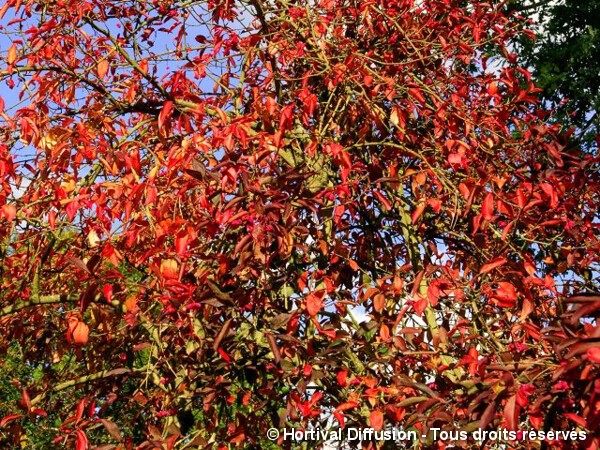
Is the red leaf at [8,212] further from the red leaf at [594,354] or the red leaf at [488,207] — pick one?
the red leaf at [594,354]

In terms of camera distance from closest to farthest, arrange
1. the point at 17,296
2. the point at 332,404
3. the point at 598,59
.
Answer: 1. the point at 332,404
2. the point at 17,296
3. the point at 598,59

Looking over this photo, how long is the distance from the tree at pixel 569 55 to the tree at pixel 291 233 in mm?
6863

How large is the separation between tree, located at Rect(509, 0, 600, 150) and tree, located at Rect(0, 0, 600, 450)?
686cm

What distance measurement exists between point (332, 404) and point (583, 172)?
72.9 inches

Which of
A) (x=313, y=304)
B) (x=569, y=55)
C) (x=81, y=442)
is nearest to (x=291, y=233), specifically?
(x=313, y=304)

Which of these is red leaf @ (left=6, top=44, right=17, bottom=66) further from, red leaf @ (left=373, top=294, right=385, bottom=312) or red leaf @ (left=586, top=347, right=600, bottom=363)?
red leaf @ (left=586, top=347, right=600, bottom=363)

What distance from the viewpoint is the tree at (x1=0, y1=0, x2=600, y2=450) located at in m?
2.85

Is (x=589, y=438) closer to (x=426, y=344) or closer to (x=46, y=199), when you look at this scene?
(x=426, y=344)

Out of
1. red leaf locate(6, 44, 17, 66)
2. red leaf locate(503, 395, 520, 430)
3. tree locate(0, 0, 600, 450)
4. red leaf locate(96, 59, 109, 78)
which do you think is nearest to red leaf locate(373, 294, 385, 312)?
tree locate(0, 0, 600, 450)

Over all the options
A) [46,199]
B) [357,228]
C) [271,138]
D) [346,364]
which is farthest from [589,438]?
[46,199]

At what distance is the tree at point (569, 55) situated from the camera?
36.9ft

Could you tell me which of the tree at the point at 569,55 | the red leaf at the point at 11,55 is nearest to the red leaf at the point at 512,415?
the red leaf at the point at 11,55

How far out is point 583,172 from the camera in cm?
377

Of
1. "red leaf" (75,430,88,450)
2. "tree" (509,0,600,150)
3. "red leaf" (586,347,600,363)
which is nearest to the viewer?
"red leaf" (586,347,600,363)
